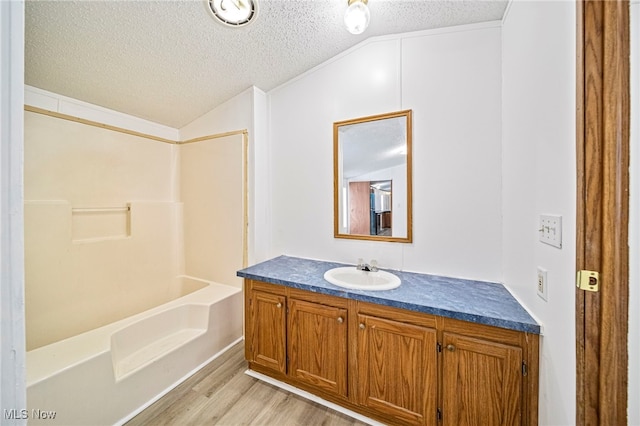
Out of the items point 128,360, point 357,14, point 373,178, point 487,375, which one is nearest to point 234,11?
point 357,14

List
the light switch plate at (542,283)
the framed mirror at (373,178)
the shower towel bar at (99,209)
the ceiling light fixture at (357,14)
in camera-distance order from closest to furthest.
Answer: the light switch plate at (542,283) → the ceiling light fixture at (357,14) → the framed mirror at (373,178) → the shower towel bar at (99,209)

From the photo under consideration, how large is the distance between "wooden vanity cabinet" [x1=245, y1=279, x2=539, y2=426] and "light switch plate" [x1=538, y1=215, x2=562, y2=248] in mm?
437

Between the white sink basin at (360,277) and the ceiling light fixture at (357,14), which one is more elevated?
the ceiling light fixture at (357,14)

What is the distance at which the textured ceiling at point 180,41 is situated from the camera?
1388 mm

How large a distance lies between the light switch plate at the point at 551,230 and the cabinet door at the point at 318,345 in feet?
3.36

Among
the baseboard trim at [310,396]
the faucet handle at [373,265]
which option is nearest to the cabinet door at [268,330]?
the baseboard trim at [310,396]

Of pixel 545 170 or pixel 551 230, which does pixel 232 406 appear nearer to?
pixel 551 230

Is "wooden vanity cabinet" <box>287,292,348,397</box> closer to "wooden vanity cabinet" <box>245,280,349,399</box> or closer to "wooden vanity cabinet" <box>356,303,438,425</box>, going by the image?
"wooden vanity cabinet" <box>245,280,349,399</box>

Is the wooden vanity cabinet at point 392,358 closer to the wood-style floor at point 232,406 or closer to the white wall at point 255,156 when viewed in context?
the wood-style floor at point 232,406

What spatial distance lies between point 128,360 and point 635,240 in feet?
9.00

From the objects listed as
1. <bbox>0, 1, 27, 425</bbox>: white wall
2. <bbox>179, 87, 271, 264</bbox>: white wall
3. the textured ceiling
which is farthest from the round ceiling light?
<bbox>0, 1, 27, 425</bbox>: white wall

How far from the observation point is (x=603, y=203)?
2.28 ft

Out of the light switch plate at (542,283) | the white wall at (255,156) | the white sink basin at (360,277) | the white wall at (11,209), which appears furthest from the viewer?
the white wall at (255,156)

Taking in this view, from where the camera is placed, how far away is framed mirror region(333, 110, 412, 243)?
1.77 m
